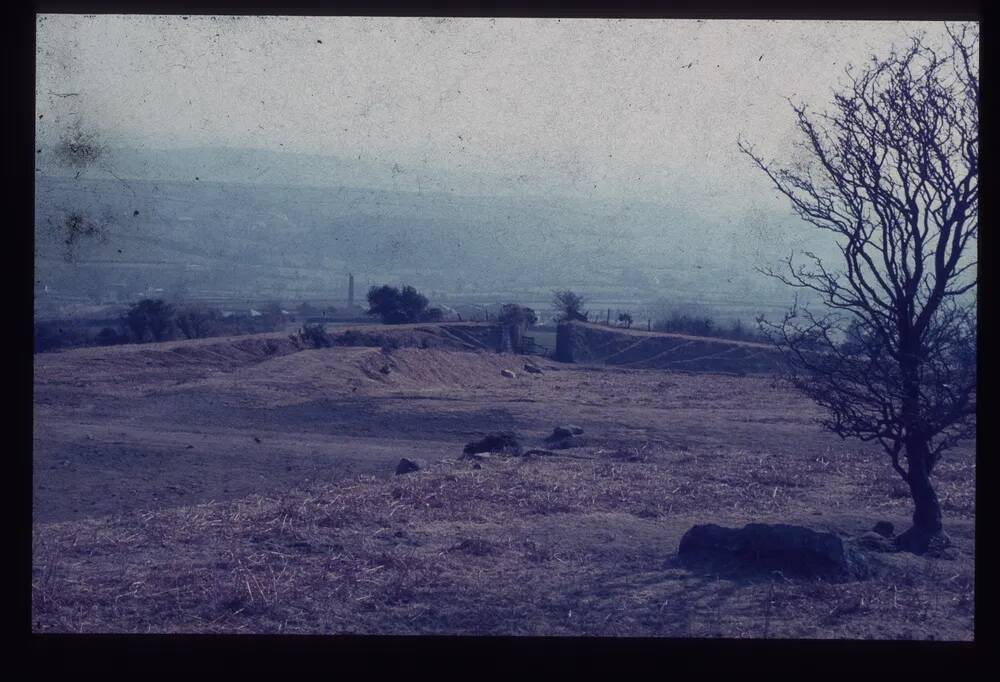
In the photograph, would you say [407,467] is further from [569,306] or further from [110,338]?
[569,306]

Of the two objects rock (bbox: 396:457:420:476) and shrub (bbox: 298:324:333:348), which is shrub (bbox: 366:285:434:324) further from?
rock (bbox: 396:457:420:476)

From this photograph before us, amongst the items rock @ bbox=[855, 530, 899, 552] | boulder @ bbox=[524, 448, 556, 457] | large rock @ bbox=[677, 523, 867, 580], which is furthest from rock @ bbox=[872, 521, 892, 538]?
boulder @ bbox=[524, 448, 556, 457]

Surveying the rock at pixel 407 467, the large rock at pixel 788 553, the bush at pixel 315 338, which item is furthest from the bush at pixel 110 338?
the large rock at pixel 788 553

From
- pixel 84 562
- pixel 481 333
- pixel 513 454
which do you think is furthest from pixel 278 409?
pixel 481 333

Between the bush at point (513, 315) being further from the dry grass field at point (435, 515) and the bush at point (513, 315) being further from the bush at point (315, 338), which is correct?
Result: the dry grass field at point (435, 515)

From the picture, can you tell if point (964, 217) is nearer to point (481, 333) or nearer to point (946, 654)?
point (946, 654)

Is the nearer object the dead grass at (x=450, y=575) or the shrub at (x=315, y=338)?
the dead grass at (x=450, y=575)

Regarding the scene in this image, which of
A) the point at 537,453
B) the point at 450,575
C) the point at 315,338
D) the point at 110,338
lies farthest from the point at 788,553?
the point at 110,338
